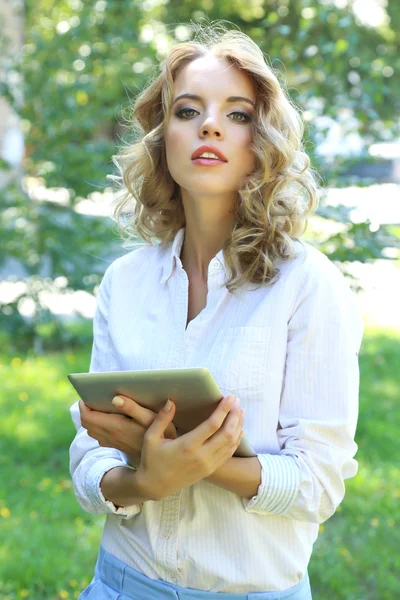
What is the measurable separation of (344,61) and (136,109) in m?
2.63

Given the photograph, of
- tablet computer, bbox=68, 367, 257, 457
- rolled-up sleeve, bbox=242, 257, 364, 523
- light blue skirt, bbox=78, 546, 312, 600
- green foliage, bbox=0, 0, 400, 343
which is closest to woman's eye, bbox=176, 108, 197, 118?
rolled-up sleeve, bbox=242, 257, 364, 523

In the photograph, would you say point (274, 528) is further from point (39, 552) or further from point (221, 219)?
point (39, 552)

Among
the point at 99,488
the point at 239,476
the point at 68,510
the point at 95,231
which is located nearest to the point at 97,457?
the point at 99,488

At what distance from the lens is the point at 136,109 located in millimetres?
2291

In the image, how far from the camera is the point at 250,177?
204 cm

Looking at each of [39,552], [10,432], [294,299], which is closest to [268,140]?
[294,299]

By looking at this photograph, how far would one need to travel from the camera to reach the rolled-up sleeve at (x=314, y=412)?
5.81ft

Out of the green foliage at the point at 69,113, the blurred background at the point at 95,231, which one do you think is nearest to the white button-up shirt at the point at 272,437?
the blurred background at the point at 95,231

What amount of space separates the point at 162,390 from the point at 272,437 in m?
0.33

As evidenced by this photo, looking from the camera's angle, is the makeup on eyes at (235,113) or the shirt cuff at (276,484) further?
the makeup on eyes at (235,113)

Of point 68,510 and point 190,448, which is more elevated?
point 190,448

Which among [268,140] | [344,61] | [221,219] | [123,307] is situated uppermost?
[268,140]

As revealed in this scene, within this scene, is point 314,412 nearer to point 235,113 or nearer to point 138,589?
point 138,589

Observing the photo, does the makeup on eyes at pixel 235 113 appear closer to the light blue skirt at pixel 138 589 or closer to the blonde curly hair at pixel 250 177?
the blonde curly hair at pixel 250 177
